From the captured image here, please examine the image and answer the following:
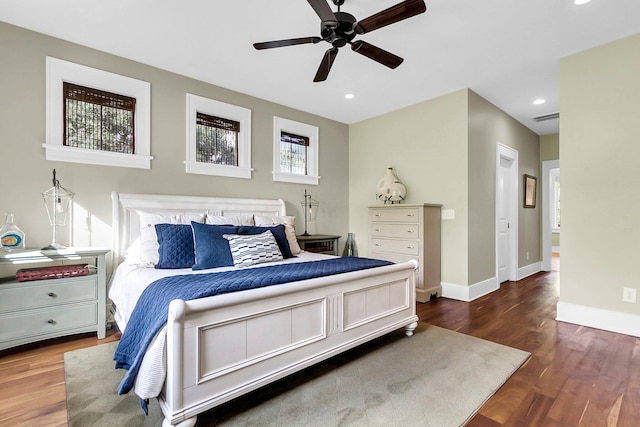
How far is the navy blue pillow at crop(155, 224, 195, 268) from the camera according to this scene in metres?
2.55

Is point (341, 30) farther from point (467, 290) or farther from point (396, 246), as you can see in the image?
point (467, 290)

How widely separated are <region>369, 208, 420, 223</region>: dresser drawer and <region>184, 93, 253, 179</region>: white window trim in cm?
184

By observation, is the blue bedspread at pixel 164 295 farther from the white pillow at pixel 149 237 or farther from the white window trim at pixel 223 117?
the white window trim at pixel 223 117

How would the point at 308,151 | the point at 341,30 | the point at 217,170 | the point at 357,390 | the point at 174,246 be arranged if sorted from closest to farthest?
1. the point at 357,390
2. the point at 341,30
3. the point at 174,246
4. the point at 217,170
5. the point at 308,151

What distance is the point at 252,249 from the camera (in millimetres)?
2656

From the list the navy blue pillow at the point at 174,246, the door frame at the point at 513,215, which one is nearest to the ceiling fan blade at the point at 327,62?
the navy blue pillow at the point at 174,246

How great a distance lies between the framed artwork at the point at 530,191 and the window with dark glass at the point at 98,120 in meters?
5.92

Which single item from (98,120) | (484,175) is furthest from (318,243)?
(98,120)

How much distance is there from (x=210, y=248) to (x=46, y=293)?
51.8 inches

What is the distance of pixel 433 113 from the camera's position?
165 inches

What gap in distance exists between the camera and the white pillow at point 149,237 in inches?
104

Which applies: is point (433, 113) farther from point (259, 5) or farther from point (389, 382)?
point (389, 382)

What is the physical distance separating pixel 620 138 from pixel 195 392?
12.9ft

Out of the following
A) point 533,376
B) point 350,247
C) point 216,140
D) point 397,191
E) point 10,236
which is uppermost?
point 216,140
